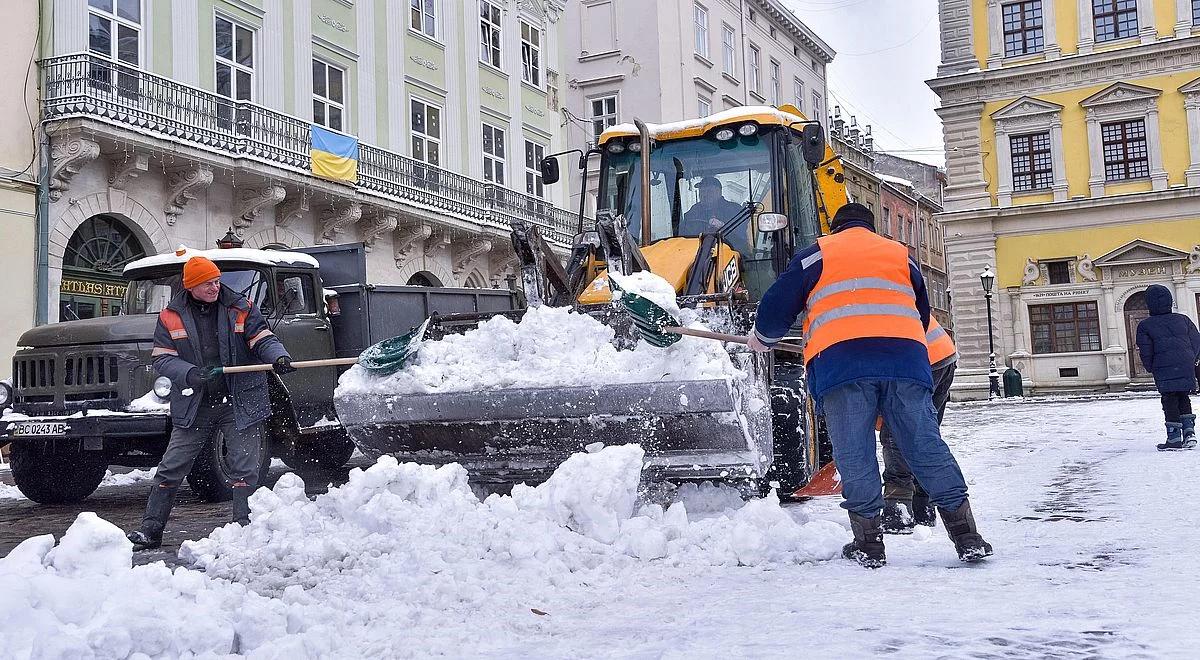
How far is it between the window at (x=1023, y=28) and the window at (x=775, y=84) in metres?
8.66

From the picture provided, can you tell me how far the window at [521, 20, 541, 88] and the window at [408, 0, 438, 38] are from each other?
381 centimetres

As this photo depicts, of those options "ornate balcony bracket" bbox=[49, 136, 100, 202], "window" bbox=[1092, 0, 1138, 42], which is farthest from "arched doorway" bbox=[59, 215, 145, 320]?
"window" bbox=[1092, 0, 1138, 42]

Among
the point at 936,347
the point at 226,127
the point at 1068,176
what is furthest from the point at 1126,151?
the point at 936,347

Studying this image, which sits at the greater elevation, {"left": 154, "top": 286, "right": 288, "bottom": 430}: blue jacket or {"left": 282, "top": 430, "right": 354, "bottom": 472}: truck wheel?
{"left": 154, "top": 286, "right": 288, "bottom": 430}: blue jacket

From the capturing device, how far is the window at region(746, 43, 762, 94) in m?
39.6

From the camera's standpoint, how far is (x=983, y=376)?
35.1 m

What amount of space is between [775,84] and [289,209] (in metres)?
26.3

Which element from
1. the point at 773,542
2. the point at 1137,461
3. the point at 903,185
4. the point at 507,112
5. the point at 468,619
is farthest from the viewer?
the point at 903,185

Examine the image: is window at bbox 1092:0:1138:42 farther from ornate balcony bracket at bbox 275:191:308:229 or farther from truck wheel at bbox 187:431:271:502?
truck wheel at bbox 187:431:271:502

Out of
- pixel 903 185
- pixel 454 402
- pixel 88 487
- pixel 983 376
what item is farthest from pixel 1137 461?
pixel 903 185

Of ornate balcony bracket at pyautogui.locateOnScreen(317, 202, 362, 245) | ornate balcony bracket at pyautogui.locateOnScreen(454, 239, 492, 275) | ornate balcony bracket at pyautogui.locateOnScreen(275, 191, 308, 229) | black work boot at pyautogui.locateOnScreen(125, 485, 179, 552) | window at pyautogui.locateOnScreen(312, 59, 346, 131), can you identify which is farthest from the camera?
ornate balcony bracket at pyautogui.locateOnScreen(454, 239, 492, 275)

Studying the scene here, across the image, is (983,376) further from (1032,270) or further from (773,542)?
(773,542)

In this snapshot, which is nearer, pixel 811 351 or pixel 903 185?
pixel 811 351

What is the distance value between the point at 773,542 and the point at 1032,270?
33138 mm
